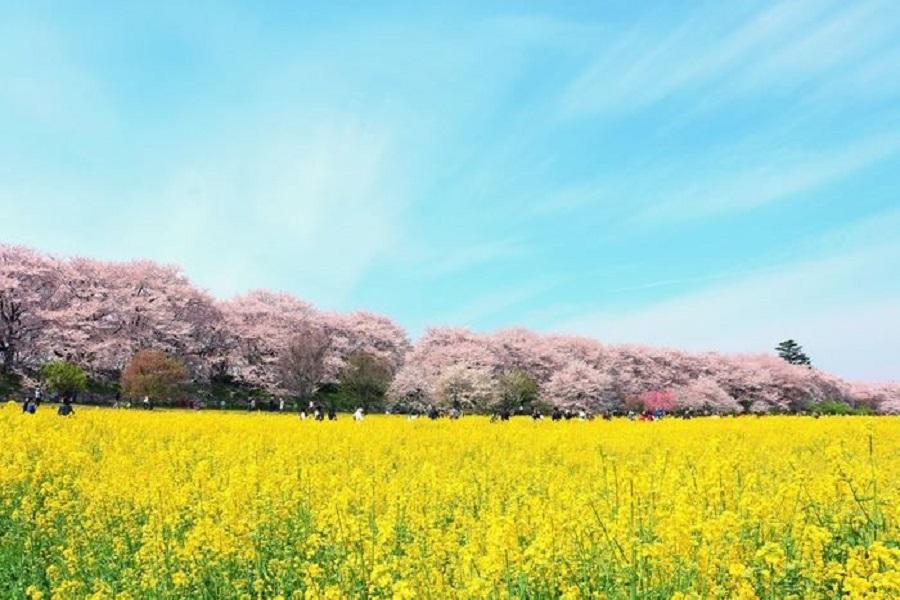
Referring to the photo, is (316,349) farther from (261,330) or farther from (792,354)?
(792,354)

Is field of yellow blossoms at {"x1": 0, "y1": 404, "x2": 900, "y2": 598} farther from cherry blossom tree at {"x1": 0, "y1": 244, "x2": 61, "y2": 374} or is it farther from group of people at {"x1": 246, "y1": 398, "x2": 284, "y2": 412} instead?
cherry blossom tree at {"x1": 0, "y1": 244, "x2": 61, "y2": 374}

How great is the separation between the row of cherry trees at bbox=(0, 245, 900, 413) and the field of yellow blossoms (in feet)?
148

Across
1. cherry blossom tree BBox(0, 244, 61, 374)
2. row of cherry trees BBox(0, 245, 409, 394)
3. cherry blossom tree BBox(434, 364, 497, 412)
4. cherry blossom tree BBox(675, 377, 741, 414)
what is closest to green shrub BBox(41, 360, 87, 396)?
row of cherry trees BBox(0, 245, 409, 394)

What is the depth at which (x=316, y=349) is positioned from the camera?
61.5m

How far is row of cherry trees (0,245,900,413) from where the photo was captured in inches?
2234

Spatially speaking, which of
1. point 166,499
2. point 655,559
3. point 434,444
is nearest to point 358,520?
point 655,559

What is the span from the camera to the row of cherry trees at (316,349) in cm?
5675

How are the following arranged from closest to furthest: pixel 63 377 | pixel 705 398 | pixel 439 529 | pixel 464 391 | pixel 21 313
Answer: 1. pixel 439 529
2. pixel 63 377
3. pixel 21 313
4. pixel 464 391
5. pixel 705 398

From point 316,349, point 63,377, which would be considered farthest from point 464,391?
point 63,377

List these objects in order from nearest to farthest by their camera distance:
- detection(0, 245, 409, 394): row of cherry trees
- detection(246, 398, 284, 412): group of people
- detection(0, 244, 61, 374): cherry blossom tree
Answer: detection(0, 244, 61, 374): cherry blossom tree
detection(0, 245, 409, 394): row of cherry trees
detection(246, 398, 284, 412): group of people

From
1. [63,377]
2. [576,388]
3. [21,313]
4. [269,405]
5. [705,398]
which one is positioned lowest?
[269,405]

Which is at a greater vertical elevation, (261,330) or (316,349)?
(261,330)

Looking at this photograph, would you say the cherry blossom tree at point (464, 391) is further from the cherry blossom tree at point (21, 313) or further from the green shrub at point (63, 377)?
the cherry blossom tree at point (21, 313)

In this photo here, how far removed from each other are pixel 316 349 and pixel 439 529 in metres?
55.0
